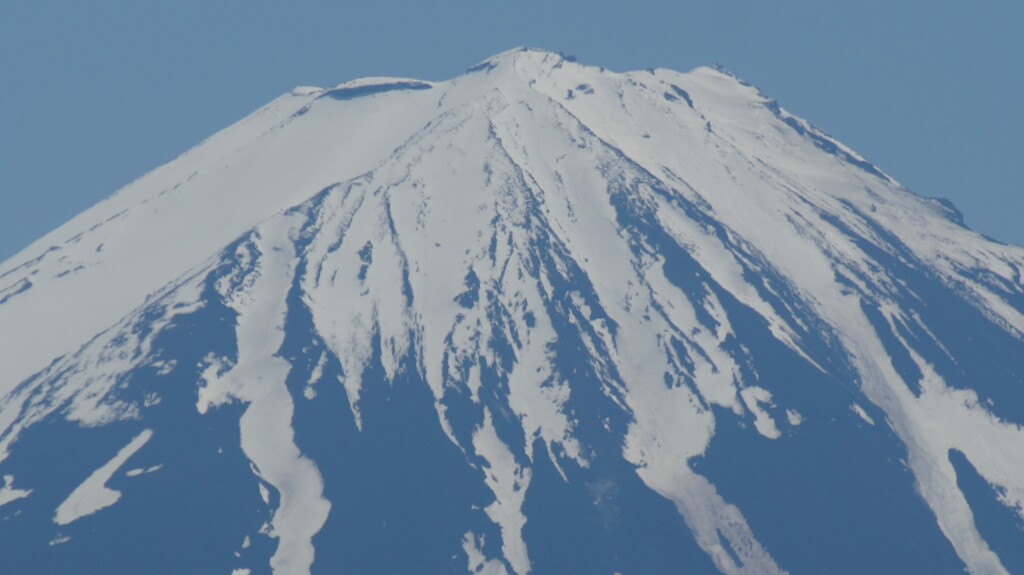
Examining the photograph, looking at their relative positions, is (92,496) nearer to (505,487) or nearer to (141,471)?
(141,471)

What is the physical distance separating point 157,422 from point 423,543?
89.1 ft

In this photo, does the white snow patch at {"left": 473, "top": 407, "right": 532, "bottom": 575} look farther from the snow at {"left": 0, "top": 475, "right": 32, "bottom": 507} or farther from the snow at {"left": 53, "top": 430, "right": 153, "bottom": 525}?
the snow at {"left": 0, "top": 475, "right": 32, "bottom": 507}

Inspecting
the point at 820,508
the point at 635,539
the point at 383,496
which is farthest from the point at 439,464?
the point at 820,508

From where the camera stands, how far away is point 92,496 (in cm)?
19050

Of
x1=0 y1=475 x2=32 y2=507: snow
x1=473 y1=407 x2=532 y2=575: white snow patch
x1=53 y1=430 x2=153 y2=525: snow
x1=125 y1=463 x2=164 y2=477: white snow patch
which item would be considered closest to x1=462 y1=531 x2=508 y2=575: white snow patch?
x1=473 y1=407 x2=532 y2=575: white snow patch

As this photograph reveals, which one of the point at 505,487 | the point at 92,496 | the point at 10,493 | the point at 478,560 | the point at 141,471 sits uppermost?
the point at 10,493

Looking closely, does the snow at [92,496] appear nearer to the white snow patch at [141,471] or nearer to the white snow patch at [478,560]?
the white snow patch at [141,471]

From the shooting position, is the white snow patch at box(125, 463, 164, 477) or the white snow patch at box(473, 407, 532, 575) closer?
the white snow patch at box(473, 407, 532, 575)

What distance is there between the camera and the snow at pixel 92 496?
7407 inches

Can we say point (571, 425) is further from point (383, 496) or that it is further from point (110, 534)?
point (110, 534)

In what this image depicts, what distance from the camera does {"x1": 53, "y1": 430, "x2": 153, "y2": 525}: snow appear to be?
188 meters

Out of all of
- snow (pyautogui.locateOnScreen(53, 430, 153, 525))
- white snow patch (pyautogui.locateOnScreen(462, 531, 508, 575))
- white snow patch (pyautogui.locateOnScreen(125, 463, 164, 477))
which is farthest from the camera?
white snow patch (pyautogui.locateOnScreen(125, 463, 164, 477))

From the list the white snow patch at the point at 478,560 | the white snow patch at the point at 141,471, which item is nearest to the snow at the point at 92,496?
the white snow patch at the point at 141,471

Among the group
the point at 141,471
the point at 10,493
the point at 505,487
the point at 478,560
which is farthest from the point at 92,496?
the point at 505,487
